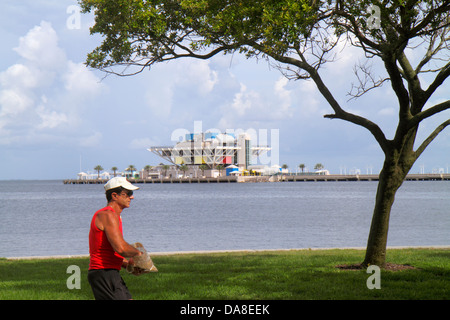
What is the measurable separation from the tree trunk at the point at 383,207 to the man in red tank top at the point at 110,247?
7164 millimetres

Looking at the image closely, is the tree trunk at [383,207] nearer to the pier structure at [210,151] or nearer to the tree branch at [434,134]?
the tree branch at [434,134]

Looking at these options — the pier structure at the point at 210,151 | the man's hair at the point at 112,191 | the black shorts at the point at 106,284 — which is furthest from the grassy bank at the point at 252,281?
the pier structure at the point at 210,151

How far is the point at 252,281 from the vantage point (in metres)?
9.85

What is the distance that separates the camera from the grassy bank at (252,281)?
8688 mm

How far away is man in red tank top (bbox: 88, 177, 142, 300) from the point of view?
15.9 feet

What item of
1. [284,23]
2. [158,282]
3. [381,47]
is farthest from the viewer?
[381,47]

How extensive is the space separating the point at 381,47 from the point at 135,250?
297 inches

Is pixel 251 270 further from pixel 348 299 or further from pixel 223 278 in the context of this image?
pixel 348 299

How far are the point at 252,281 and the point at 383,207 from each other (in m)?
3.22

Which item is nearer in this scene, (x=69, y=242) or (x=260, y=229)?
(x=69, y=242)
